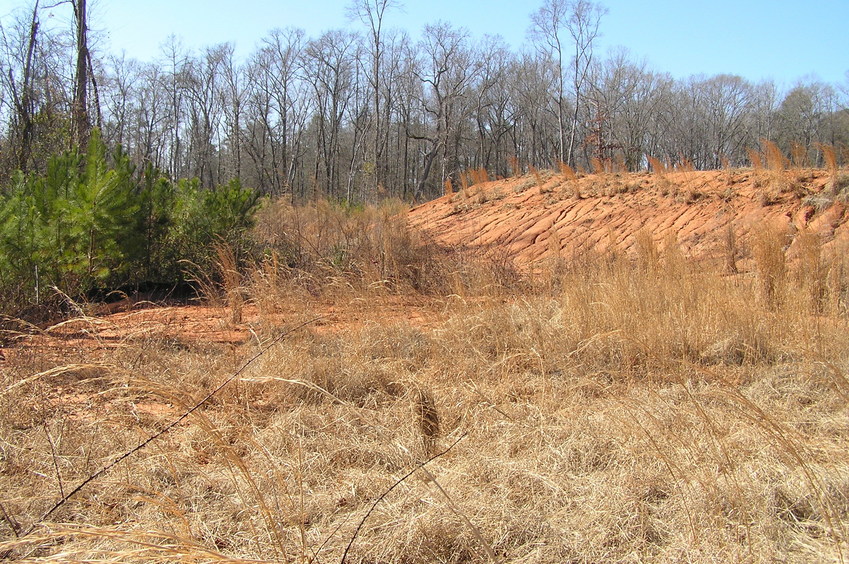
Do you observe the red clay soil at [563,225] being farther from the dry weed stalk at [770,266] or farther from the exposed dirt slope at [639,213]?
the dry weed stalk at [770,266]

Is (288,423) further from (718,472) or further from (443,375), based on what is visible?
(718,472)

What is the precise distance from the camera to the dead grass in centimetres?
211

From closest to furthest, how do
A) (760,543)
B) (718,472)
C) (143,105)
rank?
(760,543) → (718,472) → (143,105)

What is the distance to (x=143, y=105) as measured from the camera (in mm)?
39812

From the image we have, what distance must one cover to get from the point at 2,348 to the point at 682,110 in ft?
181

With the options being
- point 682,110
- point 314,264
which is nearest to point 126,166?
point 314,264

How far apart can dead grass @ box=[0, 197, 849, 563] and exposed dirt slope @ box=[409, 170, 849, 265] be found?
2.28 metres

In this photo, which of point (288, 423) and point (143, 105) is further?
point (143, 105)

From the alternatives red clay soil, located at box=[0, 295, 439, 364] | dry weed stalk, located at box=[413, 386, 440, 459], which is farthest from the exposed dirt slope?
dry weed stalk, located at box=[413, 386, 440, 459]

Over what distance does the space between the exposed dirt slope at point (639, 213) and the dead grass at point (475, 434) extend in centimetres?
228

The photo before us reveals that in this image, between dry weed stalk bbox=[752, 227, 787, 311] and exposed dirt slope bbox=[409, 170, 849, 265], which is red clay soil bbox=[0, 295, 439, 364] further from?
dry weed stalk bbox=[752, 227, 787, 311]

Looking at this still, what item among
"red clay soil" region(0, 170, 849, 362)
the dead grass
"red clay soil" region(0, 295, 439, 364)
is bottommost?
the dead grass

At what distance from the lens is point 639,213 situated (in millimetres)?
11086

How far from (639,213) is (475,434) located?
30.1 feet
